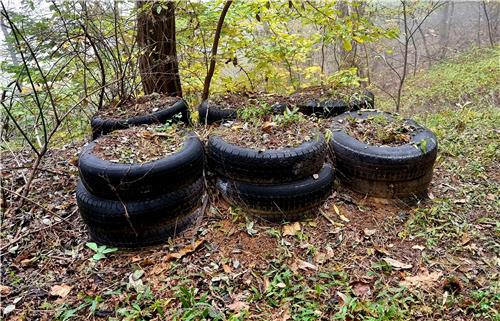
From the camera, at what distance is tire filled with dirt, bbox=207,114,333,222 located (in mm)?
3127

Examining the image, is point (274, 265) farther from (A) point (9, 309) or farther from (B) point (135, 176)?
(A) point (9, 309)

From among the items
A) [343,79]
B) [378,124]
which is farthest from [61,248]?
[343,79]

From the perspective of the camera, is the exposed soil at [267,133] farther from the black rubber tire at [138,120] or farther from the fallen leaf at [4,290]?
the fallen leaf at [4,290]

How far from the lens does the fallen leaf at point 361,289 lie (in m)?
2.58

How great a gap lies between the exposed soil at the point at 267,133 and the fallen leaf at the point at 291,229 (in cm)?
69

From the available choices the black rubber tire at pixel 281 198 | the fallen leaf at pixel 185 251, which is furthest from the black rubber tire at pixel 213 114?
the fallen leaf at pixel 185 251

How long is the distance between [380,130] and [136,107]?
108 inches

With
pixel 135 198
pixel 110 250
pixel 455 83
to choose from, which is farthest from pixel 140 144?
pixel 455 83

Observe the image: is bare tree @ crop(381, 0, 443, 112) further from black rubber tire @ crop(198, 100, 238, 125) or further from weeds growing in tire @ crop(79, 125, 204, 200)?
weeds growing in tire @ crop(79, 125, 204, 200)

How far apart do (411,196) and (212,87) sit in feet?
14.6

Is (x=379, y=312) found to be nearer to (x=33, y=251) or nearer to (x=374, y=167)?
(x=374, y=167)

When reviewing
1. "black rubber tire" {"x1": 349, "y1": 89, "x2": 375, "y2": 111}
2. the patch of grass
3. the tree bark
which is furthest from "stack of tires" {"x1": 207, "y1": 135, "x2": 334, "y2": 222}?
the patch of grass

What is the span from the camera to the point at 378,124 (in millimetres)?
3791

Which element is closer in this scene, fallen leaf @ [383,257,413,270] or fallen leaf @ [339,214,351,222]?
fallen leaf @ [383,257,413,270]
